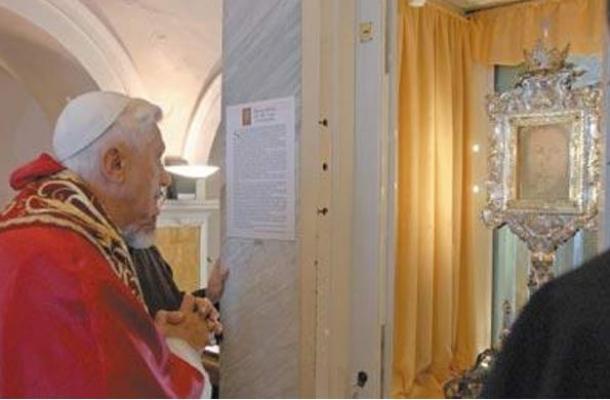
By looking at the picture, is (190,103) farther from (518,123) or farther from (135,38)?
(518,123)

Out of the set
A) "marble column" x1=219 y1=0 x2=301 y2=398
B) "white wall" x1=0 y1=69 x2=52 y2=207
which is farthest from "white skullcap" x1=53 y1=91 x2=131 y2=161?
"white wall" x1=0 y1=69 x2=52 y2=207

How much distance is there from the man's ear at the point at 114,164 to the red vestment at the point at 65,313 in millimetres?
111

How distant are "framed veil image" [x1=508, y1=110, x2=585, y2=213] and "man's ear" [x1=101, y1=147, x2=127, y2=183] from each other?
1344mm

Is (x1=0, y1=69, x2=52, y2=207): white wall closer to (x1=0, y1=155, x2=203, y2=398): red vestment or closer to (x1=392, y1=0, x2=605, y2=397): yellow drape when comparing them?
(x1=392, y1=0, x2=605, y2=397): yellow drape

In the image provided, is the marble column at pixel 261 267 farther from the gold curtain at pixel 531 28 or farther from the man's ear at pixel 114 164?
the gold curtain at pixel 531 28

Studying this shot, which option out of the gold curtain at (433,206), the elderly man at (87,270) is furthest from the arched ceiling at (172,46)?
the elderly man at (87,270)

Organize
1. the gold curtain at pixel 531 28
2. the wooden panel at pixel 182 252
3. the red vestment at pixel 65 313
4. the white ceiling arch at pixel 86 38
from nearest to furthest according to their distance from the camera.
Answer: the red vestment at pixel 65 313 → the gold curtain at pixel 531 28 → the white ceiling arch at pixel 86 38 → the wooden panel at pixel 182 252

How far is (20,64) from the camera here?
3518mm

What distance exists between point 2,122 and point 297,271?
4533 mm

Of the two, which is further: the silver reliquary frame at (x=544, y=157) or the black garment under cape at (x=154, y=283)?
the silver reliquary frame at (x=544, y=157)

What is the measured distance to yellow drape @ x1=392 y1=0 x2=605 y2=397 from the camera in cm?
216

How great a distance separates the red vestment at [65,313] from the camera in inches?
35.8

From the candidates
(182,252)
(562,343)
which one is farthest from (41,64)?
(562,343)

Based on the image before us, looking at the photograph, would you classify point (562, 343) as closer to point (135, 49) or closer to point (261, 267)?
point (261, 267)
